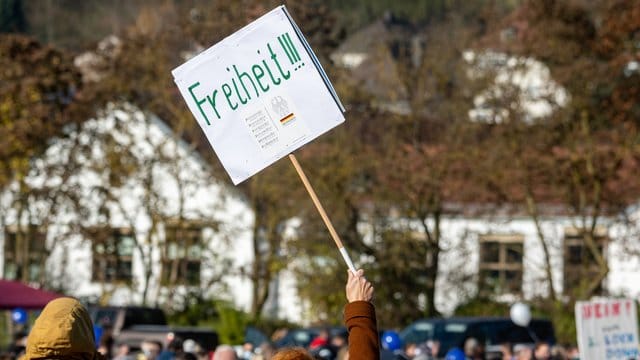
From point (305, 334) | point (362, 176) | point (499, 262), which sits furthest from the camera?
point (499, 262)

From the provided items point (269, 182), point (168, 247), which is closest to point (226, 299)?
point (168, 247)

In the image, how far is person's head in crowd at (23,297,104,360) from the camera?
461 centimetres

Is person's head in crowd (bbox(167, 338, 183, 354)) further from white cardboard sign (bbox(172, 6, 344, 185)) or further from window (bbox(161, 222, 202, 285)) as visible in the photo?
window (bbox(161, 222, 202, 285))

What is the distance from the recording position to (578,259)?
33.5 meters

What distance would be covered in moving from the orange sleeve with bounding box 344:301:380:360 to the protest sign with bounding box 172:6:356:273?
1593mm

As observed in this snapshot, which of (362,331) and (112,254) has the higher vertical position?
(112,254)

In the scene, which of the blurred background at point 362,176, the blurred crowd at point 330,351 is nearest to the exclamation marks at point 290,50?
the blurred crowd at point 330,351

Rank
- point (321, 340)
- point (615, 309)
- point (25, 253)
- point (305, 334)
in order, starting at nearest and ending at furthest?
1. point (615, 309)
2. point (321, 340)
3. point (305, 334)
4. point (25, 253)

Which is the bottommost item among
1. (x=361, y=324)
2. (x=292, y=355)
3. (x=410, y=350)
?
(x=292, y=355)

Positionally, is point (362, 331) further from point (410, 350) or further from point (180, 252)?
point (180, 252)

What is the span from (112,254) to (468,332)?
1528 centimetres

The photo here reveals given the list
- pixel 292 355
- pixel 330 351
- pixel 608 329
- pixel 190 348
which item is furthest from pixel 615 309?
pixel 292 355

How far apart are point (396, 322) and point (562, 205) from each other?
4.41m

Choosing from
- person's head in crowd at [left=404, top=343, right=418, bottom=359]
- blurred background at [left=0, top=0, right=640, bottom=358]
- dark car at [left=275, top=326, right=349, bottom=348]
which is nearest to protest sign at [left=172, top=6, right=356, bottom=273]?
person's head in crowd at [left=404, top=343, right=418, bottom=359]
